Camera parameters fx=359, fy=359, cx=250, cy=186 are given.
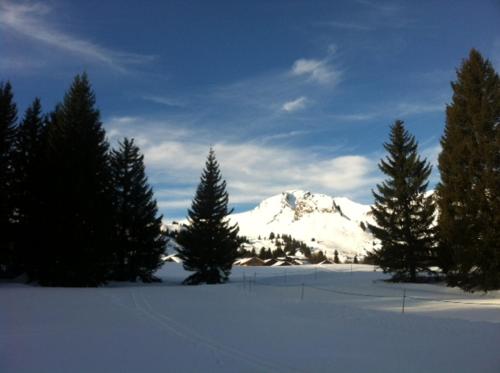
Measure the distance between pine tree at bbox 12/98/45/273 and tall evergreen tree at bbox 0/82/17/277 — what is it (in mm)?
496

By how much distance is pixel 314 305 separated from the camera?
15961mm

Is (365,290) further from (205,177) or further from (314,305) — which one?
(205,177)

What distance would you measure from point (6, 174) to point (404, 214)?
2970cm

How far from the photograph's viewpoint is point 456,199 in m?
22.8

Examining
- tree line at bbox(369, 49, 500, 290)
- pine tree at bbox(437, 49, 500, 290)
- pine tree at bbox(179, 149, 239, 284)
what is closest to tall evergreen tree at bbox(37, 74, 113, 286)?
pine tree at bbox(179, 149, 239, 284)

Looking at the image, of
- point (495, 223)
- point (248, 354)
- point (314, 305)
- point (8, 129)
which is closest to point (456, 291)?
point (495, 223)

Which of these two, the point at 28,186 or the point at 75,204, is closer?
the point at 75,204

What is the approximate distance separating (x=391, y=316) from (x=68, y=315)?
11.0m

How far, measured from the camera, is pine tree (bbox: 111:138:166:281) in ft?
103

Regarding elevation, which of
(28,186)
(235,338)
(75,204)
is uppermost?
(28,186)

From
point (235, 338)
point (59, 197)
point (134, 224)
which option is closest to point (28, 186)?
point (59, 197)

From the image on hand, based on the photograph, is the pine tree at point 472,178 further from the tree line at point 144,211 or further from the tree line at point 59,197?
the tree line at point 59,197

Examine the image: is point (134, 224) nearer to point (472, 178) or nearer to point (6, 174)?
point (6, 174)

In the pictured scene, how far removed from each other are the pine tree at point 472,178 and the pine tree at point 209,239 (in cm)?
1769
